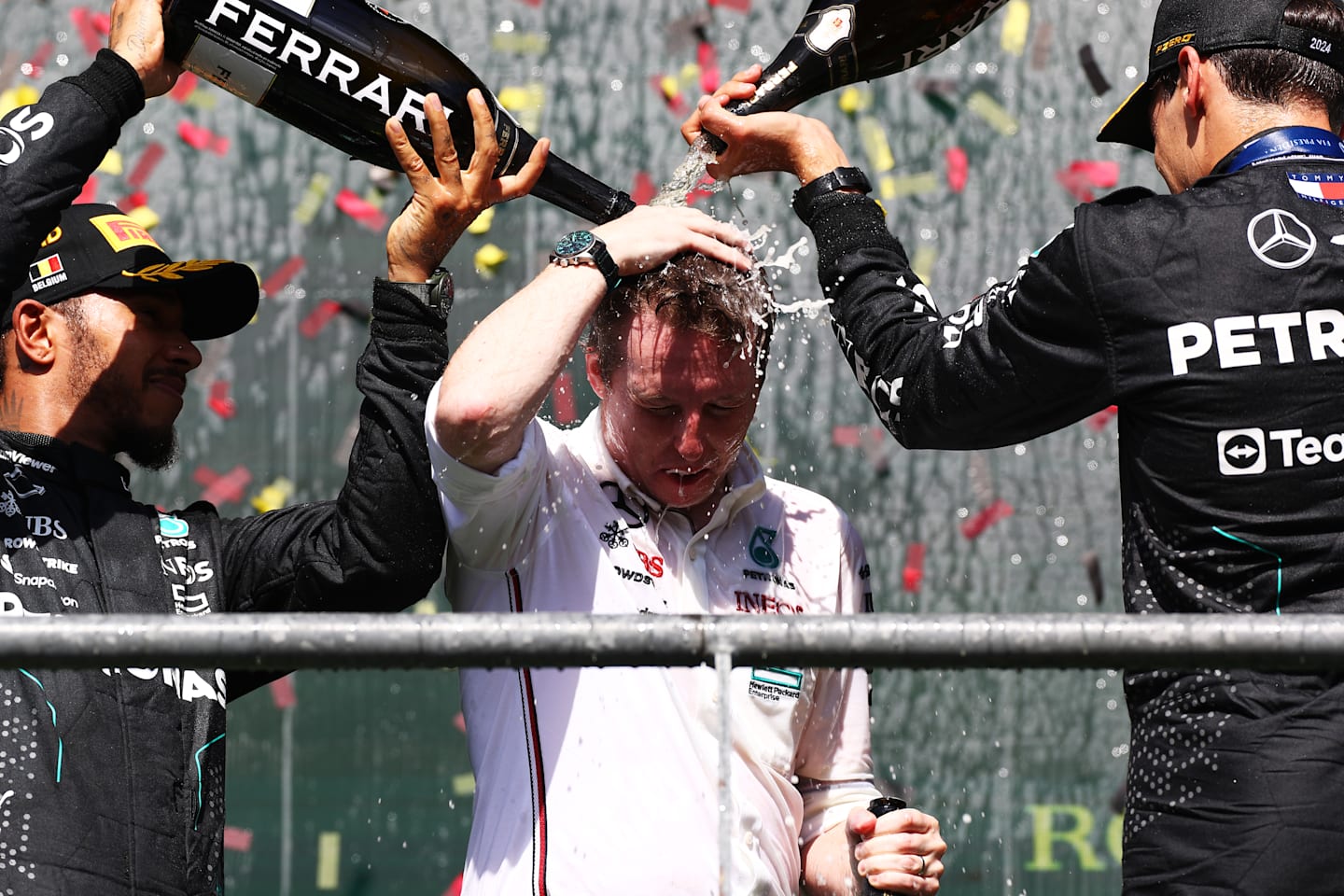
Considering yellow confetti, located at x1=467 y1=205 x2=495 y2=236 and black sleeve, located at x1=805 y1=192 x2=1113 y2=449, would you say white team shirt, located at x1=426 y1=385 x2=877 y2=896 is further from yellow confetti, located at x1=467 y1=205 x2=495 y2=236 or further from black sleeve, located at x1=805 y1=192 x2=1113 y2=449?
yellow confetti, located at x1=467 y1=205 x2=495 y2=236

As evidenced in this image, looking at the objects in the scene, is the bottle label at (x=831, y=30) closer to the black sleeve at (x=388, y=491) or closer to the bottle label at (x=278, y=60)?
the bottle label at (x=278, y=60)

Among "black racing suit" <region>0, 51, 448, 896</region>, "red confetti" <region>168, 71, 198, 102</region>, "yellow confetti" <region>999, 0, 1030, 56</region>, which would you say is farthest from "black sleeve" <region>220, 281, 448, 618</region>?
"yellow confetti" <region>999, 0, 1030, 56</region>

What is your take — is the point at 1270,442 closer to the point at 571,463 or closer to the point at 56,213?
the point at 571,463

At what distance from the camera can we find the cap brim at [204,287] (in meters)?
2.04

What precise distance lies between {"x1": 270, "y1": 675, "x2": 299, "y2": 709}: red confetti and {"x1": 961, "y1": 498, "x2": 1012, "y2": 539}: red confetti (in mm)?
1342

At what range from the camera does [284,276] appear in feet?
10.5

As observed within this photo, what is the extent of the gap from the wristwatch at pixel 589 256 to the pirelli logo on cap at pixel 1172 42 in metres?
0.62

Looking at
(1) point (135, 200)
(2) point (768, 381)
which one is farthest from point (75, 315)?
(2) point (768, 381)

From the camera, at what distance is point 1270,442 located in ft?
4.91

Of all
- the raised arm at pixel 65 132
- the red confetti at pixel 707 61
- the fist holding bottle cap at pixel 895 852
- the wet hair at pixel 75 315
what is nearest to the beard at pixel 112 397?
the wet hair at pixel 75 315

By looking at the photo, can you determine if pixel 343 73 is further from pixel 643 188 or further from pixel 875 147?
pixel 875 147

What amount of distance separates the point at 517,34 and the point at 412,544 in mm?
1698

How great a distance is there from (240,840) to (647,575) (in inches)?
66.7

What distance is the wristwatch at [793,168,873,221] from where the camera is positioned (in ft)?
6.10
